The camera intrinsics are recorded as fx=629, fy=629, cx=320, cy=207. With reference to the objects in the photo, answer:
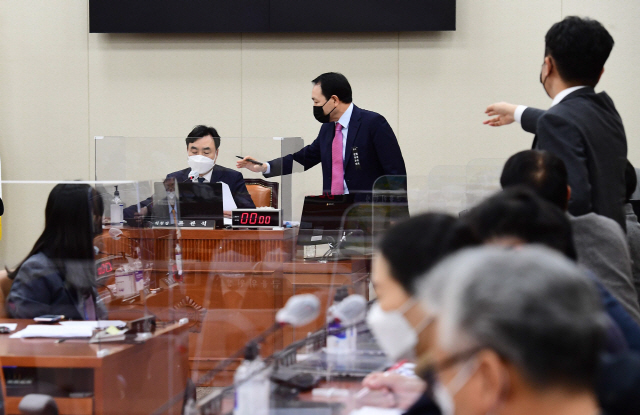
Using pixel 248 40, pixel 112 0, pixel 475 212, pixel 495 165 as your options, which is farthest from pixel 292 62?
pixel 475 212

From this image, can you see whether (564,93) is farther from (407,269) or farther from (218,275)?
(218,275)

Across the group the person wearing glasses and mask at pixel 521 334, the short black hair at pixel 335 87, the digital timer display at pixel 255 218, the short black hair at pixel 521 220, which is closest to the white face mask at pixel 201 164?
the digital timer display at pixel 255 218

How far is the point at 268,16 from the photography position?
17.1 feet

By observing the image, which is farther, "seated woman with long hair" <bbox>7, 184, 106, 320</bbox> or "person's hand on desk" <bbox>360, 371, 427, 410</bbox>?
"seated woman with long hair" <bbox>7, 184, 106, 320</bbox>

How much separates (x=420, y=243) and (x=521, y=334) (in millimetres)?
334

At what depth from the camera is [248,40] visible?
5402mm

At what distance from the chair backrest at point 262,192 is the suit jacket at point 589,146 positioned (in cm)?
163

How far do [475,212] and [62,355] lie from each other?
137 cm

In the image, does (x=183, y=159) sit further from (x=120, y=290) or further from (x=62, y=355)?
(x=62, y=355)

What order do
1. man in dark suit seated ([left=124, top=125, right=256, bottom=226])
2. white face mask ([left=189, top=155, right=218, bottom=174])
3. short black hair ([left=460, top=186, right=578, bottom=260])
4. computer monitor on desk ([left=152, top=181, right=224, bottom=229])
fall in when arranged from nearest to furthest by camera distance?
short black hair ([left=460, top=186, right=578, bottom=260]) < computer monitor on desk ([left=152, top=181, right=224, bottom=229]) < man in dark suit seated ([left=124, top=125, right=256, bottom=226]) < white face mask ([left=189, top=155, right=218, bottom=174])

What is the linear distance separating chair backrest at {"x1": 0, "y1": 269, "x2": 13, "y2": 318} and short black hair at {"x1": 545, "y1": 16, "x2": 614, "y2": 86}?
6.64 ft

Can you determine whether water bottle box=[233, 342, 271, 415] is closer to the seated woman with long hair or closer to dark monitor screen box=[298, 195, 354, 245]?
the seated woman with long hair

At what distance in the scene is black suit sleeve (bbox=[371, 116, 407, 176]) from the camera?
3539 millimetres

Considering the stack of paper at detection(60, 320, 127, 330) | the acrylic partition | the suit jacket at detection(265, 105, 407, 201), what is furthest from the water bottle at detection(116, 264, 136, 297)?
the suit jacket at detection(265, 105, 407, 201)
